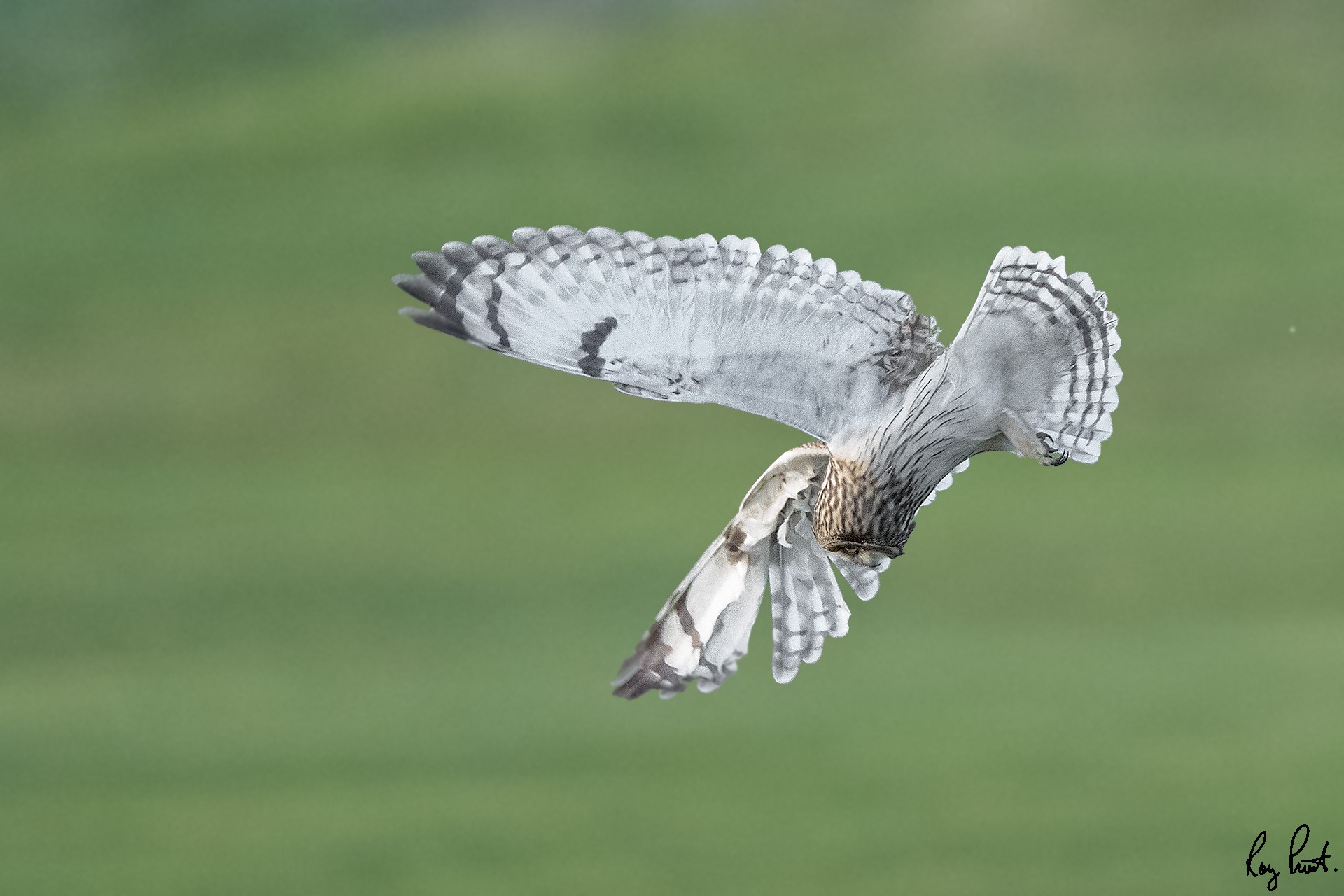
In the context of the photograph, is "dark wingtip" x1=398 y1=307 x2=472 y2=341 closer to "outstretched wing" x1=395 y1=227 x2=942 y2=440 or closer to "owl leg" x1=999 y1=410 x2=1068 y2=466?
"outstretched wing" x1=395 y1=227 x2=942 y2=440

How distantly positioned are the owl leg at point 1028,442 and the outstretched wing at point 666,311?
0.71 ft

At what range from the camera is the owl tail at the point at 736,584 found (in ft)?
8.71

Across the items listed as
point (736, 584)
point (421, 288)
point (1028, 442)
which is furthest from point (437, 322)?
point (1028, 442)

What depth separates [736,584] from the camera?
271 cm

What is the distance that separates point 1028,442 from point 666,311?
2.15ft

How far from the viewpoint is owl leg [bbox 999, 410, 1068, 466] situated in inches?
102

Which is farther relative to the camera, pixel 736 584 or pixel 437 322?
pixel 736 584

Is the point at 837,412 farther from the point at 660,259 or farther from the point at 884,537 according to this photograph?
the point at 660,259

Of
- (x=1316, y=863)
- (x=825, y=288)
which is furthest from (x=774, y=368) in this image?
(x=1316, y=863)

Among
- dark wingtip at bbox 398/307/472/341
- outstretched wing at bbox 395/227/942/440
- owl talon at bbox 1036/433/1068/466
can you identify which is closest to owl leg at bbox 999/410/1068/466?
owl talon at bbox 1036/433/1068/466

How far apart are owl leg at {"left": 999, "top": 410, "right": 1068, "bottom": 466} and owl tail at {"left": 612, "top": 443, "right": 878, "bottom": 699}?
1.02ft

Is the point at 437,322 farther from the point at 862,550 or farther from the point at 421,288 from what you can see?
the point at 862,550

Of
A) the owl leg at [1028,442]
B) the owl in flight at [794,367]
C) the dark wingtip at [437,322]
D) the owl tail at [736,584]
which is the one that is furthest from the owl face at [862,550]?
the dark wingtip at [437,322]

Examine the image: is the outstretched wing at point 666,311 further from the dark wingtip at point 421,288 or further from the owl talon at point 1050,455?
the owl talon at point 1050,455
